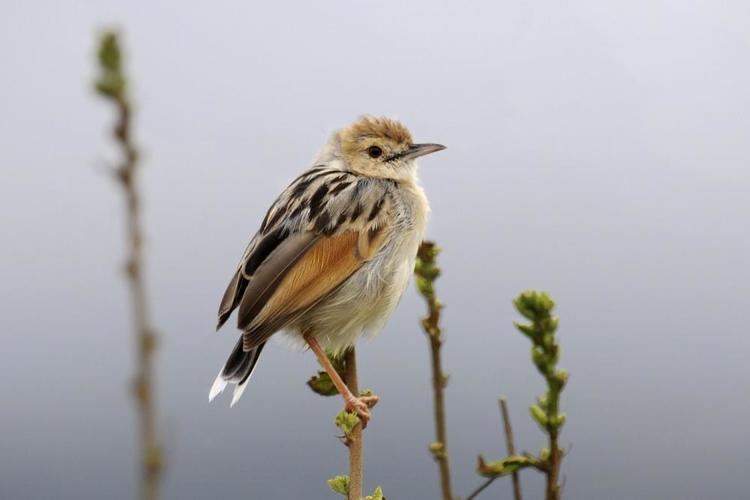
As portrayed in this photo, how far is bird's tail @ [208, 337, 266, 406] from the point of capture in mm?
4336

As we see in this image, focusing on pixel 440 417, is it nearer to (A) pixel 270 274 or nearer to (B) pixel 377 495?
(B) pixel 377 495

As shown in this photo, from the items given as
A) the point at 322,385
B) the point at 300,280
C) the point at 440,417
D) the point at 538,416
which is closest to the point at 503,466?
the point at 538,416

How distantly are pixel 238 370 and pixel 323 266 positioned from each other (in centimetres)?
67

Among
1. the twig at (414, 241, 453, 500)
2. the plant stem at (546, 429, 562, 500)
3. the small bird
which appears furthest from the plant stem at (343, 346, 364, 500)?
the small bird

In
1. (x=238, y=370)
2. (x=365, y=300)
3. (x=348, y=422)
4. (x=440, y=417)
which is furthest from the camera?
(x=365, y=300)

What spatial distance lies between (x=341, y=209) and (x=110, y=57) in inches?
160

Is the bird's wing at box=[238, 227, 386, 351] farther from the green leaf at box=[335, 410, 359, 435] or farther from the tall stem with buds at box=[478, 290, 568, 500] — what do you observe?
the tall stem with buds at box=[478, 290, 568, 500]

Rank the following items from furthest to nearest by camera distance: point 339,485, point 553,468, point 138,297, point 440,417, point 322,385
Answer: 1. point 322,385
2. point 339,485
3. point 440,417
4. point 553,468
5. point 138,297

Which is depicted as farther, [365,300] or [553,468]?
[365,300]

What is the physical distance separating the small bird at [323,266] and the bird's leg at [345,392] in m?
0.02

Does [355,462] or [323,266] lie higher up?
[323,266]

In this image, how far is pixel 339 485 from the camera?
2.53 metres

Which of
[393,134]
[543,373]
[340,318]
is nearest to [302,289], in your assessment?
[340,318]

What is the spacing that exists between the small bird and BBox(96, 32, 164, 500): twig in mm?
3393
